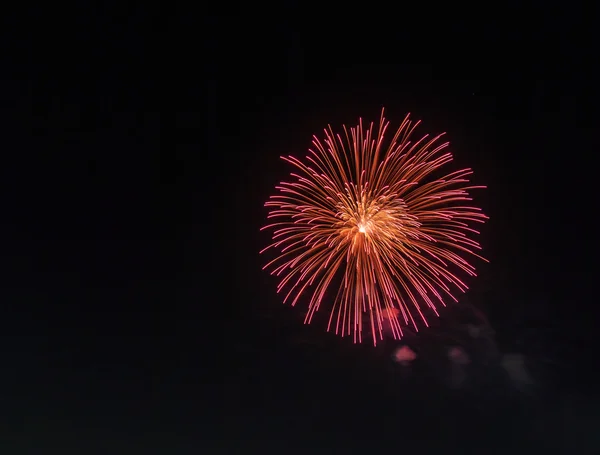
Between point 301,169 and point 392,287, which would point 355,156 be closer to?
point 301,169

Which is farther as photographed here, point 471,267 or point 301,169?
point 471,267

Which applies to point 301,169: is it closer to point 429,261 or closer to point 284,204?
point 284,204

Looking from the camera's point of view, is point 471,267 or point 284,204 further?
point 471,267

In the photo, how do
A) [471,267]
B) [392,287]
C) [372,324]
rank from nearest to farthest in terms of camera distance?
[392,287] → [372,324] → [471,267]

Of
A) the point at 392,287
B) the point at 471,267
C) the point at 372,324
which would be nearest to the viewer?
the point at 392,287

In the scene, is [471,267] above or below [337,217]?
below

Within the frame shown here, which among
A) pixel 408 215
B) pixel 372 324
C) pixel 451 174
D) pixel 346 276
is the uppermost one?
pixel 451 174

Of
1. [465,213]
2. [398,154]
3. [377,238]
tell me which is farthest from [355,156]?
[465,213]

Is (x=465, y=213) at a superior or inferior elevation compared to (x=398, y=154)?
inferior

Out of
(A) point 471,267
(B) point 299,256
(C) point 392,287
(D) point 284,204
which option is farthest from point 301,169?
(A) point 471,267
